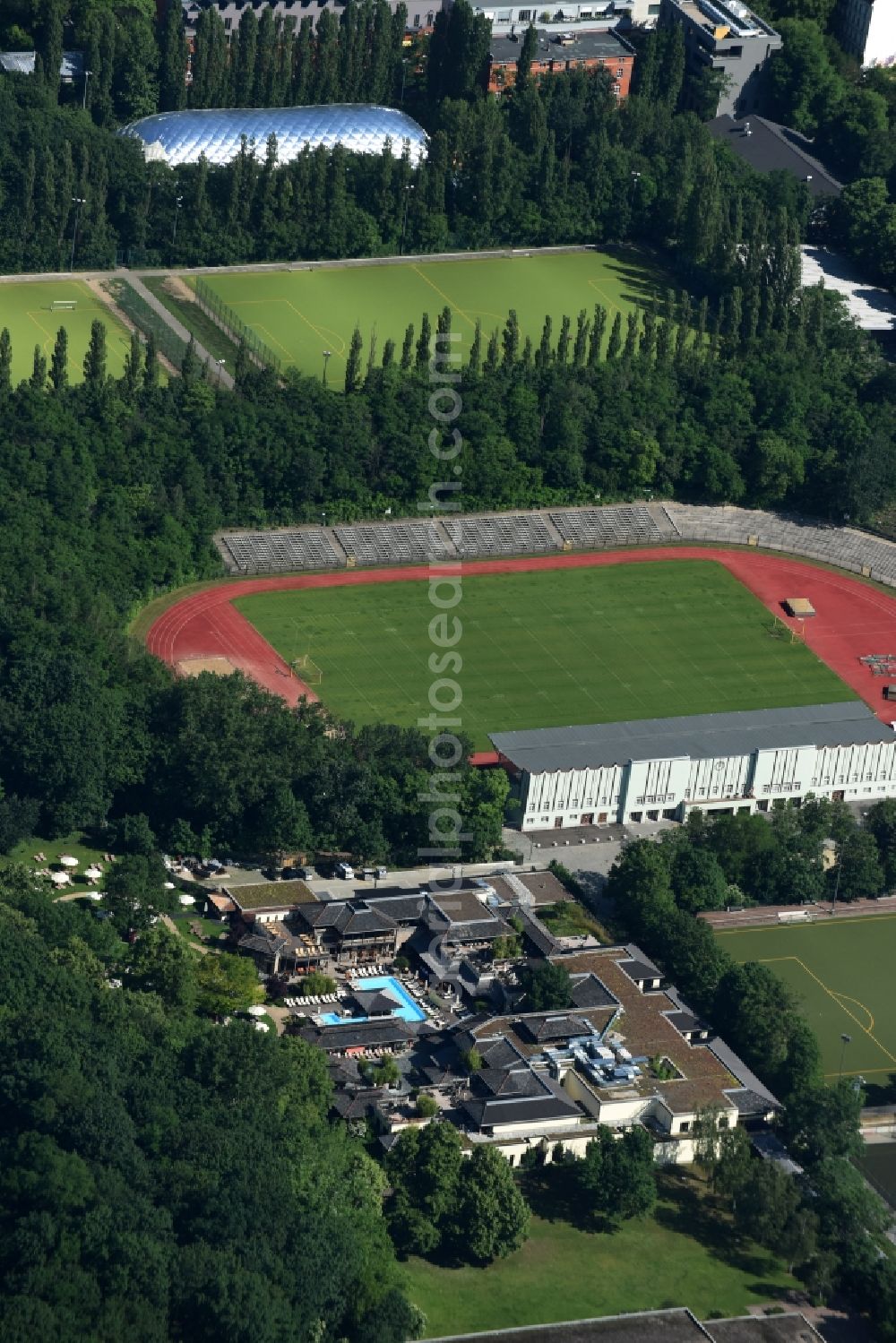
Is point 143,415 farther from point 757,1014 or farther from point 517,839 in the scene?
point 757,1014

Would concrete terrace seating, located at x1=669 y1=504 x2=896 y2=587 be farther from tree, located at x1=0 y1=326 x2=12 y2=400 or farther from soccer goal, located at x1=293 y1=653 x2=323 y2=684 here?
tree, located at x1=0 y1=326 x2=12 y2=400

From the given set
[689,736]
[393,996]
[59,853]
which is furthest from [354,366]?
[393,996]

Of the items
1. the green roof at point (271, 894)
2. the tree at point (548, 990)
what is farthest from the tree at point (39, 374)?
the tree at point (548, 990)

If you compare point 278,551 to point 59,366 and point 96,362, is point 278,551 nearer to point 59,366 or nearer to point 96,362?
point 96,362

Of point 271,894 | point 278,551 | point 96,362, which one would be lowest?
point 271,894

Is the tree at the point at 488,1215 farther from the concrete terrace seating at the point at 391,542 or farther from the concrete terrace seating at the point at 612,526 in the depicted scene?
the concrete terrace seating at the point at 612,526
